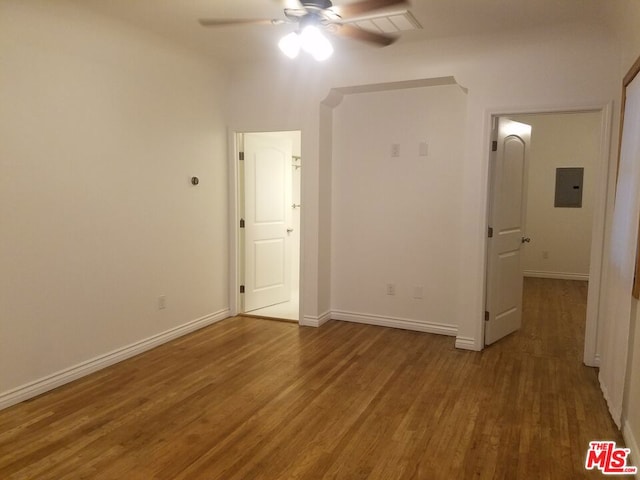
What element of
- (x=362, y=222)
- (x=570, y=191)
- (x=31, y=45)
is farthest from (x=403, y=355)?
(x=570, y=191)

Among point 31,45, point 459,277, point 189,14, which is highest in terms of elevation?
point 189,14

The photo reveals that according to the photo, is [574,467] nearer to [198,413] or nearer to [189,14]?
[198,413]

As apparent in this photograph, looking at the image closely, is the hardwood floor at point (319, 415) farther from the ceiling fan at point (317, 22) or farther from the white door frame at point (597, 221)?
the ceiling fan at point (317, 22)

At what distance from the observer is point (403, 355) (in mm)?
3836

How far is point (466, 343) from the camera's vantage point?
3.96 metres

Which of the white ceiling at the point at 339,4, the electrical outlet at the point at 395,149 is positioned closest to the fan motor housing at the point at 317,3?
the white ceiling at the point at 339,4

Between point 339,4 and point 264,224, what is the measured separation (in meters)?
2.73

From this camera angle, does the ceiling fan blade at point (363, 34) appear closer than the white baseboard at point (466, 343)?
Yes

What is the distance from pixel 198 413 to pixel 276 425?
53cm

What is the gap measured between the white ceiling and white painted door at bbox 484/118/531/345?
823 mm

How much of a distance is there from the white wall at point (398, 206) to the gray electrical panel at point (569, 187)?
4121 millimetres

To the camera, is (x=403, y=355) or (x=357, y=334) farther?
(x=357, y=334)

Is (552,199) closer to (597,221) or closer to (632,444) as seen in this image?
(597,221)

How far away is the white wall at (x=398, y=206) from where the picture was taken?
423 cm
